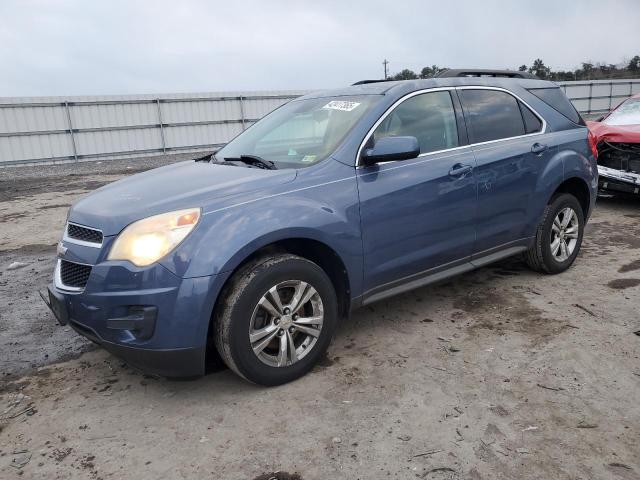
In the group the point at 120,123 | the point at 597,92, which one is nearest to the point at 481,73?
the point at 120,123

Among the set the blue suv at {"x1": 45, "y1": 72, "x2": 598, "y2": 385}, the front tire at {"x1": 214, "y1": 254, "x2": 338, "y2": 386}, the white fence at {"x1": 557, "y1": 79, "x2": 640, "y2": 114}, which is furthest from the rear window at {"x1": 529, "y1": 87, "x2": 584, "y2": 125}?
the white fence at {"x1": 557, "y1": 79, "x2": 640, "y2": 114}

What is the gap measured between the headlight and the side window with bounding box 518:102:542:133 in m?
3.06

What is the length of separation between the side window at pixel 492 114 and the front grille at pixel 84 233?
9.14 ft

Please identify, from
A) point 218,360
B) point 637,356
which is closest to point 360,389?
point 218,360

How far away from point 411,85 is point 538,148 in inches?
53.4

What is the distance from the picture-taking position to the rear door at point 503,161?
13.3 feet

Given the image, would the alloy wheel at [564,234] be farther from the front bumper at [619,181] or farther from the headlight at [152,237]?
the headlight at [152,237]

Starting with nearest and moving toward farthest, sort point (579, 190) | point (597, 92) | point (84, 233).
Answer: point (84, 233) → point (579, 190) → point (597, 92)

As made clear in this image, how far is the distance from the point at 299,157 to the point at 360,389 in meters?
1.53

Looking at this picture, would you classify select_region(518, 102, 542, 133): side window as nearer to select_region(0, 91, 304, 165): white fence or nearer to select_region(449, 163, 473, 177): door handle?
select_region(449, 163, 473, 177): door handle

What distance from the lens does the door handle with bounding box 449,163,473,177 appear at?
3.79 meters

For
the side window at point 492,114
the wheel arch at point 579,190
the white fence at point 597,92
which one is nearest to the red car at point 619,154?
the wheel arch at point 579,190

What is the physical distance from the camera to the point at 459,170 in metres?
3.83

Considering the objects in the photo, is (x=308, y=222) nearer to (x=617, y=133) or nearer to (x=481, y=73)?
(x=481, y=73)
